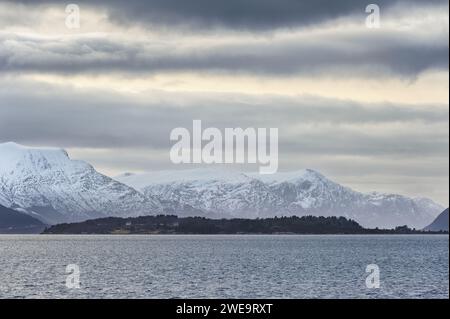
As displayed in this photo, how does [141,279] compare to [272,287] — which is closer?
[272,287]

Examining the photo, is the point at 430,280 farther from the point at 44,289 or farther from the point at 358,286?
the point at 44,289

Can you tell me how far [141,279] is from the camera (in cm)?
16200
